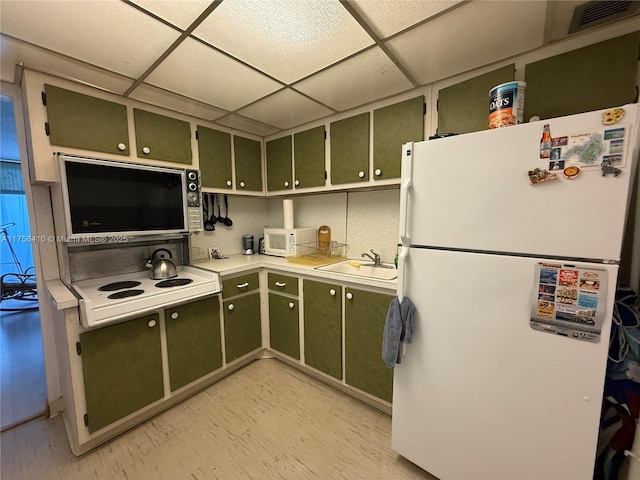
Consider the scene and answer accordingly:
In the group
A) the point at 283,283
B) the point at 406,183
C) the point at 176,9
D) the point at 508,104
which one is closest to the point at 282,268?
the point at 283,283

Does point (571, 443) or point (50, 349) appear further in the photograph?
point (50, 349)

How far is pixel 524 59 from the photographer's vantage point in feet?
4.42

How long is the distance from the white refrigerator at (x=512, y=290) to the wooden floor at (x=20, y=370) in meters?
2.62

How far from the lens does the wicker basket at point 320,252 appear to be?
2346 mm

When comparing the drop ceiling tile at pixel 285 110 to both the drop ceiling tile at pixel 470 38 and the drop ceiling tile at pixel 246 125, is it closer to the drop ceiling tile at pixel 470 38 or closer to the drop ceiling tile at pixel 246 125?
the drop ceiling tile at pixel 246 125

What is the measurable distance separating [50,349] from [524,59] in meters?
3.44

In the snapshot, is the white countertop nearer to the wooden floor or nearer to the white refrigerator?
the white refrigerator

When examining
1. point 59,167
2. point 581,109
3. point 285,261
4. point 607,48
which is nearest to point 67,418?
point 59,167

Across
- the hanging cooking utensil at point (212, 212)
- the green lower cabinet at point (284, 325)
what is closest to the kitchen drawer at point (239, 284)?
the green lower cabinet at point (284, 325)

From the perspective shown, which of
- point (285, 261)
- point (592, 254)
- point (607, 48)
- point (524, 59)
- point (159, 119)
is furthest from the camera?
point (285, 261)

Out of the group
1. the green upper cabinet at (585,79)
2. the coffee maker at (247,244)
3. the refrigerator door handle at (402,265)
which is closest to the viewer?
the green upper cabinet at (585,79)

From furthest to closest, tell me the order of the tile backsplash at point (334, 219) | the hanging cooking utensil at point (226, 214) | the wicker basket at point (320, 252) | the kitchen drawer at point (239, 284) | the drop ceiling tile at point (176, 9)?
1. the hanging cooking utensil at point (226, 214)
2. the wicker basket at point (320, 252)
3. the tile backsplash at point (334, 219)
4. the kitchen drawer at point (239, 284)
5. the drop ceiling tile at point (176, 9)

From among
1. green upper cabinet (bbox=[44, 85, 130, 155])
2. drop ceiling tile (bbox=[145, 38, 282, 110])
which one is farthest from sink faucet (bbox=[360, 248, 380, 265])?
green upper cabinet (bbox=[44, 85, 130, 155])

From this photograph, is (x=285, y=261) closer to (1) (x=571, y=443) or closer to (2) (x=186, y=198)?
(2) (x=186, y=198)
